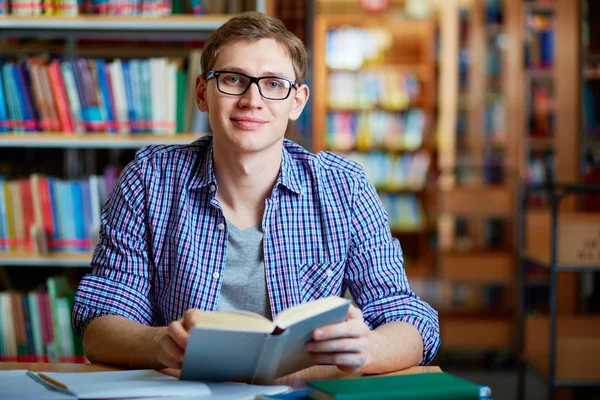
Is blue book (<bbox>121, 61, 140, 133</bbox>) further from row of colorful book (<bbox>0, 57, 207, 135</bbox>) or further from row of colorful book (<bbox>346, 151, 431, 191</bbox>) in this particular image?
row of colorful book (<bbox>346, 151, 431, 191</bbox>)

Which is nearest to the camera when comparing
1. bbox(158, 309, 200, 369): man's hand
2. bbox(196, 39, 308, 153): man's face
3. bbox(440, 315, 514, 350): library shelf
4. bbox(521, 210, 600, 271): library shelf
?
bbox(158, 309, 200, 369): man's hand

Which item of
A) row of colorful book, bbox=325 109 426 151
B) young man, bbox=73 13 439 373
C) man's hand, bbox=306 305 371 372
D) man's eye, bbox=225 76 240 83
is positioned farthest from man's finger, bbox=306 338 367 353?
row of colorful book, bbox=325 109 426 151

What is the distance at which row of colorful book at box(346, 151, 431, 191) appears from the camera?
6.66m

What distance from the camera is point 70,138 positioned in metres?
2.75

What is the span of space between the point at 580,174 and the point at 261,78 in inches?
119

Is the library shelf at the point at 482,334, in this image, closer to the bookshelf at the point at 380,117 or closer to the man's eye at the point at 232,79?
the bookshelf at the point at 380,117

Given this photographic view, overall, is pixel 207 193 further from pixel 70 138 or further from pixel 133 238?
pixel 70 138

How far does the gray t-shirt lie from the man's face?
0.19 metres

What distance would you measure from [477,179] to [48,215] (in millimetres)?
3769

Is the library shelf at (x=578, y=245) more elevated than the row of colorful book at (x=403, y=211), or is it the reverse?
the library shelf at (x=578, y=245)

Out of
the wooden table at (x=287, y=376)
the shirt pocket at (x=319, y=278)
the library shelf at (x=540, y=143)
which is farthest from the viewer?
the library shelf at (x=540, y=143)

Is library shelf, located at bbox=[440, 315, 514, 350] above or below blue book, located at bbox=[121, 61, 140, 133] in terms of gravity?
below

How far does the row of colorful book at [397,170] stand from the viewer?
6660 millimetres

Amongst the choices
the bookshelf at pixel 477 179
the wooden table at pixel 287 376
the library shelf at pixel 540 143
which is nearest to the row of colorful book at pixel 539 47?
the library shelf at pixel 540 143
